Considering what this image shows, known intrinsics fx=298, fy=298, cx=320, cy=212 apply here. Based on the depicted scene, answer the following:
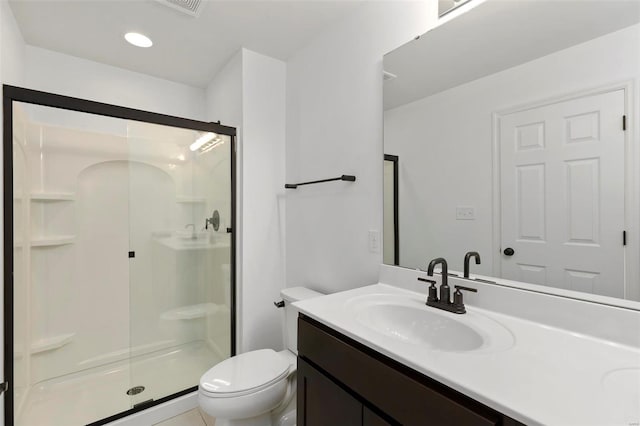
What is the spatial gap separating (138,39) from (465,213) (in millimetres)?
2226

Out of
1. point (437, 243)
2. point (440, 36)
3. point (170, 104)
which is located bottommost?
point (437, 243)

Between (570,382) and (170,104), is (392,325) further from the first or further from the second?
(170,104)

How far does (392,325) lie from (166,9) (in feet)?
Result: 6.52

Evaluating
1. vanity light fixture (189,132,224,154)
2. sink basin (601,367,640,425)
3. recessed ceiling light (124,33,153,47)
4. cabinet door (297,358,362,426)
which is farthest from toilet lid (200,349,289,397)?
recessed ceiling light (124,33,153,47)

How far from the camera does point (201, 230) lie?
2.19 meters

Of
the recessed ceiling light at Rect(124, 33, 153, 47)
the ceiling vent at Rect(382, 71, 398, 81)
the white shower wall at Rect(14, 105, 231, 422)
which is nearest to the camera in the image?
the ceiling vent at Rect(382, 71, 398, 81)

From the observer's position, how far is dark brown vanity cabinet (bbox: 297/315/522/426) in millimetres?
654

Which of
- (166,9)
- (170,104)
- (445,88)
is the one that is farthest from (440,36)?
(170,104)

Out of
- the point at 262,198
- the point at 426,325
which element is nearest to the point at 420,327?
the point at 426,325

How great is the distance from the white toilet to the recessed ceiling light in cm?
190

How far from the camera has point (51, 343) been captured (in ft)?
6.89

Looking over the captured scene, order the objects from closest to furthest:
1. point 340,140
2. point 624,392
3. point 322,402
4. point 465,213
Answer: point 624,392 → point 322,402 → point 465,213 → point 340,140

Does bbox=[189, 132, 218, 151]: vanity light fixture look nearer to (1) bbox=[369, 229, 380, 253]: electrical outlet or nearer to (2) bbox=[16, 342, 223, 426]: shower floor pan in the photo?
(1) bbox=[369, 229, 380, 253]: electrical outlet

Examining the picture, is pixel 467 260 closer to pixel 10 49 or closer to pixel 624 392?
pixel 624 392
